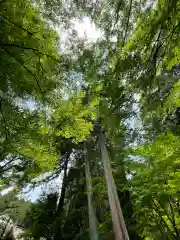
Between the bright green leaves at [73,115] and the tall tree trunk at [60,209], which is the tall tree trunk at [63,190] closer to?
the tall tree trunk at [60,209]

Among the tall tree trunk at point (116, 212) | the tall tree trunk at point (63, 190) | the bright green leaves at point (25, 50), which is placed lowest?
the tall tree trunk at point (116, 212)

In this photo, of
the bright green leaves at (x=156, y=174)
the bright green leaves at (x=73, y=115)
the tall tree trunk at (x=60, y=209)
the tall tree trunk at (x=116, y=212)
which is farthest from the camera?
the tall tree trunk at (x=60, y=209)

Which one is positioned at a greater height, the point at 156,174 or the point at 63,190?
the point at 63,190

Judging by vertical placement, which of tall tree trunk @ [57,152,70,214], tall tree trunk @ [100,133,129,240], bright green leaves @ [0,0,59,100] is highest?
tall tree trunk @ [57,152,70,214]

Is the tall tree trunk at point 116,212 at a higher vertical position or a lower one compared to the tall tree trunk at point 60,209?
lower

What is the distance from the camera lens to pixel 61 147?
10742 mm

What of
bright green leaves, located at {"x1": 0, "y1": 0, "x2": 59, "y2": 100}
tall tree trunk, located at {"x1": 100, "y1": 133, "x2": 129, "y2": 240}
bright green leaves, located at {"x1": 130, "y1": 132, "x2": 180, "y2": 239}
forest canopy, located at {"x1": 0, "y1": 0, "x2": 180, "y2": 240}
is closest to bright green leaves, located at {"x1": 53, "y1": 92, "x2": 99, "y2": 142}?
forest canopy, located at {"x1": 0, "y1": 0, "x2": 180, "y2": 240}

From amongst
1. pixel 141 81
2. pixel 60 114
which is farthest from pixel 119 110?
pixel 60 114

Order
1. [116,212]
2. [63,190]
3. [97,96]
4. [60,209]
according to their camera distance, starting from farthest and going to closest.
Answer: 1. [63,190]
2. [60,209]
3. [116,212]
4. [97,96]

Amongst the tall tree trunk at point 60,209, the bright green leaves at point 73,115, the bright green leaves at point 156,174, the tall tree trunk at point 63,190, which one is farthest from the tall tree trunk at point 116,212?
the tall tree trunk at point 63,190

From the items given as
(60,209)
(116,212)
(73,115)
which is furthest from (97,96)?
(60,209)

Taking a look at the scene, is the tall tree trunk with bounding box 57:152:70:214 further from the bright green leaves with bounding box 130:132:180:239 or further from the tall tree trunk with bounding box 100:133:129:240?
the tall tree trunk with bounding box 100:133:129:240

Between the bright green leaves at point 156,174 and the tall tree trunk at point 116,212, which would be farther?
the bright green leaves at point 156,174

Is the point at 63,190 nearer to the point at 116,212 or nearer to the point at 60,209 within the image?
the point at 60,209
